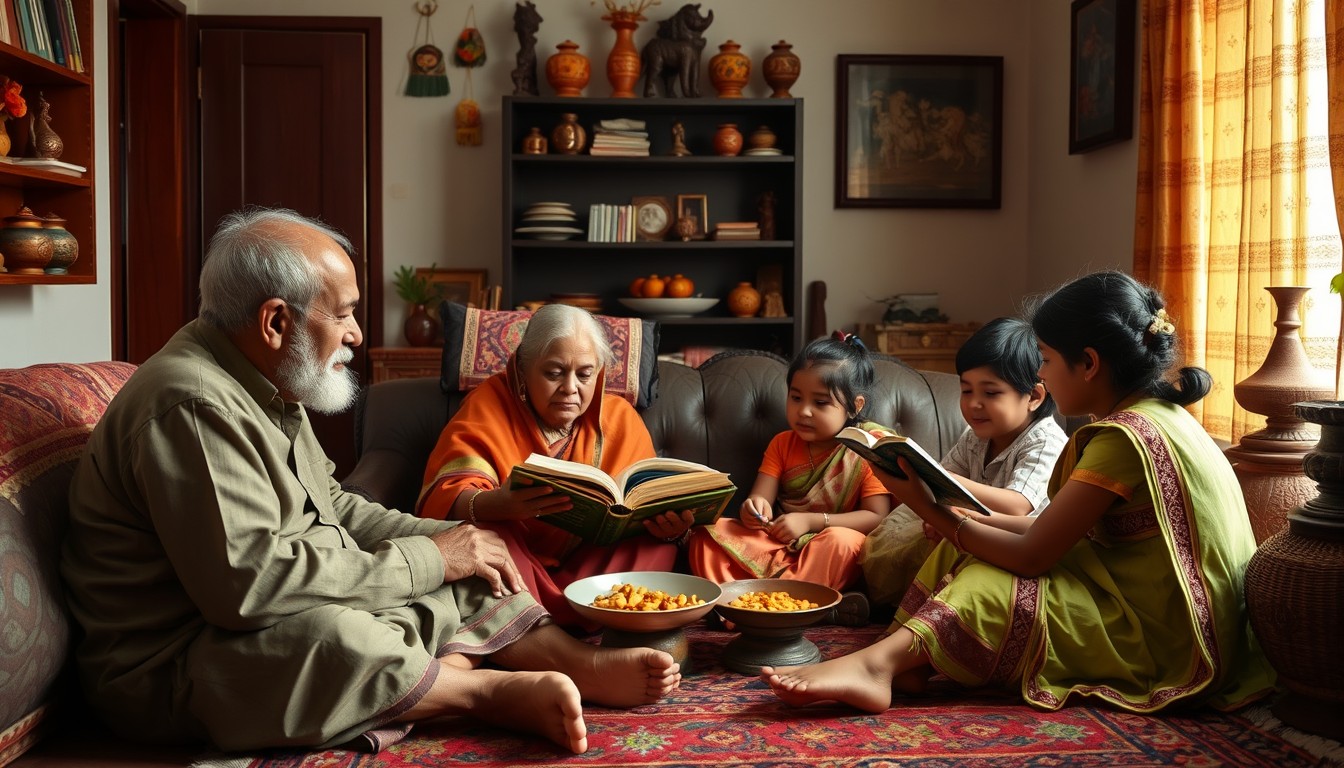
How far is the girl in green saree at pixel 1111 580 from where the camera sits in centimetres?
203

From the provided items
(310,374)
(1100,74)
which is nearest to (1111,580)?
(310,374)

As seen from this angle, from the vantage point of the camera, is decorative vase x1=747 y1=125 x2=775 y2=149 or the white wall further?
the white wall

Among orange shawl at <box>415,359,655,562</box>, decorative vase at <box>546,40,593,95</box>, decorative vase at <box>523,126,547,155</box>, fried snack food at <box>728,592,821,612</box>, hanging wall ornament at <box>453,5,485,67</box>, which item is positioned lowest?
fried snack food at <box>728,592,821,612</box>

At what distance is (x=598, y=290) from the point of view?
5438 millimetres

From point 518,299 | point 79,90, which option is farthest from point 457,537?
point 518,299

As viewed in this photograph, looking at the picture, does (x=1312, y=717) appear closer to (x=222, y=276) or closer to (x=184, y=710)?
(x=184, y=710)

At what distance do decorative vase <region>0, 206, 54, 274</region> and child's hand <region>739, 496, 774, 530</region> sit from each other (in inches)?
98.9

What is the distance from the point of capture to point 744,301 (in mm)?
5211

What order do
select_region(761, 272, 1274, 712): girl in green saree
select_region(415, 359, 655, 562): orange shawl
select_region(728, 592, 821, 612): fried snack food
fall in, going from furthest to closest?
select_region(415, 359, 655, 562): orange shawl
select_region(728, 592, 821, 612): fried snack food
select_region(761, 272, 1274, 712): girl in green saree

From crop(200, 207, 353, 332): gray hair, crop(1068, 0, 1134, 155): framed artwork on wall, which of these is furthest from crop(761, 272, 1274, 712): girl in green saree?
crop(1068, 0, 1134, 155): framed artwork on wall

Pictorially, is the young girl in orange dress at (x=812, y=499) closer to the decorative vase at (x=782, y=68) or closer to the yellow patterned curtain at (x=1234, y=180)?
the yellow patterned curtain at (x=1234, y=180)

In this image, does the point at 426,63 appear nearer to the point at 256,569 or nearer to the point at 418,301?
the point at 418,301

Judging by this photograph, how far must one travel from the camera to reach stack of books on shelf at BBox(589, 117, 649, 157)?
202 inches

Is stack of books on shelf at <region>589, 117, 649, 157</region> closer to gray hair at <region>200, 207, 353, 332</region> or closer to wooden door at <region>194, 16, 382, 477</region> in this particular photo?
wooden door at <region>194, 16, 382, 477</region>
